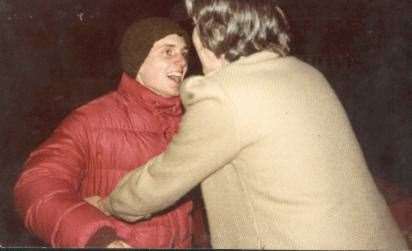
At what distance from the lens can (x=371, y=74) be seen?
21.9ft

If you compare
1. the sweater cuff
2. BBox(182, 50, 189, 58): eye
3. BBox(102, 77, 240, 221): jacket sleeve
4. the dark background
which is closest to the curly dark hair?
BBox(102, 77, 240, 221): jacket sleeve

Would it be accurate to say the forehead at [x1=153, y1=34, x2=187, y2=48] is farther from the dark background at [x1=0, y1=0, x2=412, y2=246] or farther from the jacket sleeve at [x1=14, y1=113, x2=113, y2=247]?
the dark background at [x1=0, y1=0, x2=412, y2=246]

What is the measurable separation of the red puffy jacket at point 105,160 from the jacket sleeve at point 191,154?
302 millimetres

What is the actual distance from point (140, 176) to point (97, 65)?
192 inches

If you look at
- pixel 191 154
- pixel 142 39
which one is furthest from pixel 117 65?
pixel 191 154

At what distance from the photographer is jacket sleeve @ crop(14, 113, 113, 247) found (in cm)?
205

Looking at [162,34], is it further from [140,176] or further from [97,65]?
[97,65]

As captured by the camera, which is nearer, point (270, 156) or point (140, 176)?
point (270, 156)

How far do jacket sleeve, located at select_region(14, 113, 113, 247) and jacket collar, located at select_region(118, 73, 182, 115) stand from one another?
0.41 m

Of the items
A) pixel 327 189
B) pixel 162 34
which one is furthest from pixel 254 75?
pixel 162 34

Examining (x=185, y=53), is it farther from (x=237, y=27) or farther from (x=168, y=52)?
(x=237, y=27)

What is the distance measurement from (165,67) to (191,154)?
134 centimetres

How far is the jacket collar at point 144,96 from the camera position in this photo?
3.00m

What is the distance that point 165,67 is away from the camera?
3123mm
